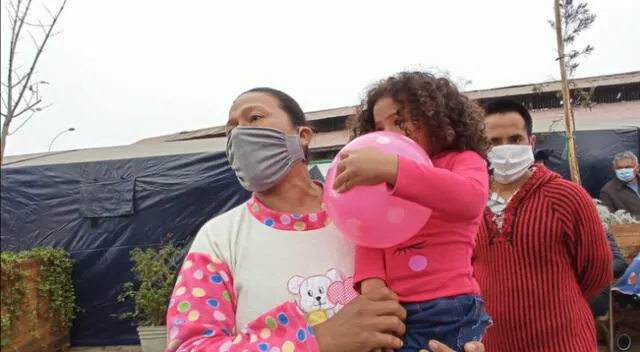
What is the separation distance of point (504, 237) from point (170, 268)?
5666 mm

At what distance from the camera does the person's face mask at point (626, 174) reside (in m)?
5.59

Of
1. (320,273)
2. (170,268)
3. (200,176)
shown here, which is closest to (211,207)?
(200,176)

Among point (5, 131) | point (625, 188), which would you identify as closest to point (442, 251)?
point (5, 131)

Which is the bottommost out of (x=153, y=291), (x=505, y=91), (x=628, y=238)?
(x=153, y=291)

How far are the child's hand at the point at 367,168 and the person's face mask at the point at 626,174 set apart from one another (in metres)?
5.60

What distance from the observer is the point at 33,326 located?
641 centimetres

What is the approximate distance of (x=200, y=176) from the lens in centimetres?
714

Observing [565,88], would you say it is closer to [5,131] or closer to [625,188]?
[625,188]

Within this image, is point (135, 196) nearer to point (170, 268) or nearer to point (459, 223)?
point (170, 268)

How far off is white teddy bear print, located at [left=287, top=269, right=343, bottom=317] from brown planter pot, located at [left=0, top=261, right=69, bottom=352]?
5.95 metres

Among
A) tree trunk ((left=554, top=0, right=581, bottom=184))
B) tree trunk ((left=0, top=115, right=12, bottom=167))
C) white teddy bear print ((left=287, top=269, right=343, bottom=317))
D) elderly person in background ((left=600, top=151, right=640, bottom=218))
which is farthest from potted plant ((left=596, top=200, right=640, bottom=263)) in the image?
tree trunk ((left=0, top=115, right=12, bottom=167))

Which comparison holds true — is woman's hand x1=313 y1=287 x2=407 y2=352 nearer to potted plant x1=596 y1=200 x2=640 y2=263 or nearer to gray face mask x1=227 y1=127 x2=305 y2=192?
gray face mask x1=227 y1=127 x2=305 y2=192

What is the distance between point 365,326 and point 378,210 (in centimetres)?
27

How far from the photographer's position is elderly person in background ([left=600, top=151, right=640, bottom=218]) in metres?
5.61
